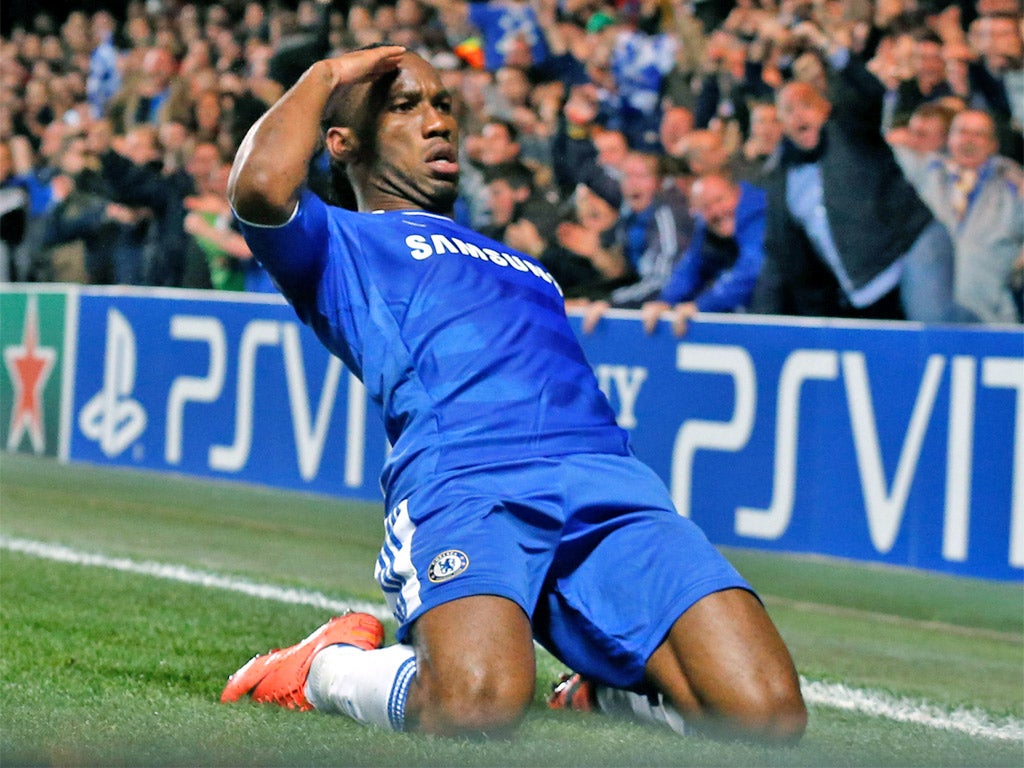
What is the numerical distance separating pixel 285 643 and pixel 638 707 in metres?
1.64

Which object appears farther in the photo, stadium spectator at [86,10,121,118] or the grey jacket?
stadium spectator at [86,10,121,118]

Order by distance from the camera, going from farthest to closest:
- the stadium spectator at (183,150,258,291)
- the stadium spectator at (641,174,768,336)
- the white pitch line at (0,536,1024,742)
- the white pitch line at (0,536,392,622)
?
the stadium spectator at (183,150,258,291) < the stadium spectator at (641,174,768,336) < the white pitch line at (0,536,392,622) < the white pitch line at (0,536,1024,742)

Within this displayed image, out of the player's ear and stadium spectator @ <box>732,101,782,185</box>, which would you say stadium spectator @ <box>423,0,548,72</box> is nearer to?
stadium spectator @ <box>732,101,782,185</box>

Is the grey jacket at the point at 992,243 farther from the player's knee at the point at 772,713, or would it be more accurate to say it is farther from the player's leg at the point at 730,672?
the player's knee at the point at 772,713

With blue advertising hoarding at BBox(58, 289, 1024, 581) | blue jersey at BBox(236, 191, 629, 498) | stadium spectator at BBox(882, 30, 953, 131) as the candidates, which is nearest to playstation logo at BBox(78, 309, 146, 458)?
blue advertising hoarding at BBox(58, 289, 1024, 581)

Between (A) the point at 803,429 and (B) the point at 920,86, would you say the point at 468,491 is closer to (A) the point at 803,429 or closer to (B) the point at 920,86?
(A) the point at 803,429

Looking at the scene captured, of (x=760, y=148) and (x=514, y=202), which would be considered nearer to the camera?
(x=760, y=148)

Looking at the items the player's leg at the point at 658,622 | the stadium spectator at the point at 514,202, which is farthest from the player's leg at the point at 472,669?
the stadium spectator at the point at 514,202

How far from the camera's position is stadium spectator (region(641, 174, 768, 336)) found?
8000 millimetres

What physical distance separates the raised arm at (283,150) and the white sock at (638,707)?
54.6 inches

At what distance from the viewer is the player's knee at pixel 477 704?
11.7ft

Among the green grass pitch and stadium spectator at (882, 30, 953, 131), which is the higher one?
stadium spectator at (882, 30, 953, 131)

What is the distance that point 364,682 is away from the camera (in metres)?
3.80

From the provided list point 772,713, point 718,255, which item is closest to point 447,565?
point 772,713
